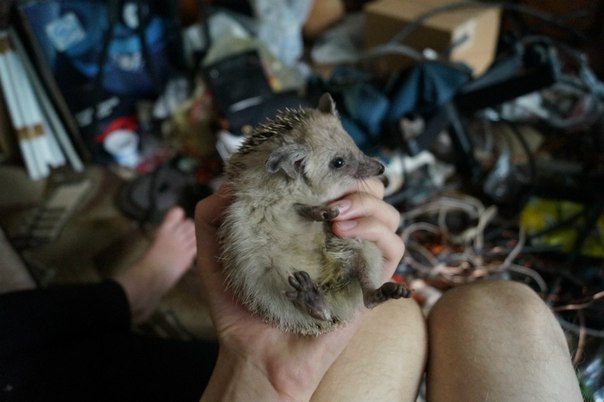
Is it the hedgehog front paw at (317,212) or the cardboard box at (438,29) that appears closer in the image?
the hedgehog front paw at (317,212)

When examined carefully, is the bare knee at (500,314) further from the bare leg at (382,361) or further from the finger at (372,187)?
the finger at (372,187)

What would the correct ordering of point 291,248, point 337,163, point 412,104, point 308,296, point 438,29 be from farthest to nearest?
point 438,29
point 412,104
point 337,163
point 291,248
point 308,296

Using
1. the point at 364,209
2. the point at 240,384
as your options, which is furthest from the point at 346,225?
the point at 240,384

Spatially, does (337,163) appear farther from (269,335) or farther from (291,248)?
(269,335)

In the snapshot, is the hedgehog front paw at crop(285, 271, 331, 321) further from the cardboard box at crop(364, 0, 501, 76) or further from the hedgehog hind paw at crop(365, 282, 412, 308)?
the cardboard box at crop(364, 0, 501, 76)

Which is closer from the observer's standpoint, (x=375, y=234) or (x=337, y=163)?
(x=375, y=234)

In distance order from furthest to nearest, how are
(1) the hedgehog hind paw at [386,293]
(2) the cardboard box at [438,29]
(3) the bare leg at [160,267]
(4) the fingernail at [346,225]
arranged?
(2) the cardboard box at [438,29]
(3) the bare leg at [160,267]
(4) the fingernail at [346,225]
(1) the hedgehog hind paw at [386,293]

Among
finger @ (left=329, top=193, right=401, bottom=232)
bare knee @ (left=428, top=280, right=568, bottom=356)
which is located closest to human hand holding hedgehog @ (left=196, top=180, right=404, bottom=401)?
finger @ (left=329, top=193, right=401, bottom=232)

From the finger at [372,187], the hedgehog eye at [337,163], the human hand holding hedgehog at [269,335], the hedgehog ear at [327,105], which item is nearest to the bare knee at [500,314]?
the human hand holding hedgehog at [269,335]
